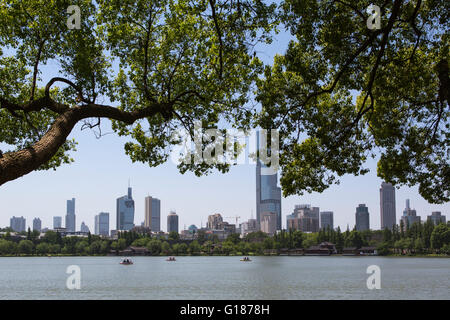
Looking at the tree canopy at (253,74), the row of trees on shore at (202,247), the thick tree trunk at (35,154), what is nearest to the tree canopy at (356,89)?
the tree canopy at (253,74)

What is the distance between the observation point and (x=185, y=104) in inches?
459

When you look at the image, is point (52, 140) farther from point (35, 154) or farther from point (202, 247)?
point (202, 247)

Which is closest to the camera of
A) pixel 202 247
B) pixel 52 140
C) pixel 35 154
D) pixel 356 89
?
pixel 35 154

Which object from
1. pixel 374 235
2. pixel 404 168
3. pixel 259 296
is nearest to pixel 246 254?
pixel 374 235

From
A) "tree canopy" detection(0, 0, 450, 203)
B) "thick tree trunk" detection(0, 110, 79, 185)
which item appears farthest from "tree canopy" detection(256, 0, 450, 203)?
"thick tree trunk" detection(0, 110, 79, 185)

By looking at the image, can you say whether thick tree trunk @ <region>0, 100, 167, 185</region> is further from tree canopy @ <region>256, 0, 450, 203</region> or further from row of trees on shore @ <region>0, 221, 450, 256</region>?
row of trees on shore @ <region>0, 221, 450, 256</region>

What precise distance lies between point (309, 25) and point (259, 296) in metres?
35.2

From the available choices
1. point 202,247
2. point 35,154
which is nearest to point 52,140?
point 35,154

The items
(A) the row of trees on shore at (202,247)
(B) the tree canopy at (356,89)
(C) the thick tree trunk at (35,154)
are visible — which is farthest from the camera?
(A) the row of trees on shore at (202,247)

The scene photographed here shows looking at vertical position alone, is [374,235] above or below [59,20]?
below

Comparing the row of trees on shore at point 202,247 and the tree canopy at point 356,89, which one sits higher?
the tree canopy at point 356,89

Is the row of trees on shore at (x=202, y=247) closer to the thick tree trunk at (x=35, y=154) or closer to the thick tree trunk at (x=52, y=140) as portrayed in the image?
the thick tree trunk at (x=52, y=140)

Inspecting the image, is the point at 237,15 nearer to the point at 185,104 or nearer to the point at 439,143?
the point at 185,104
